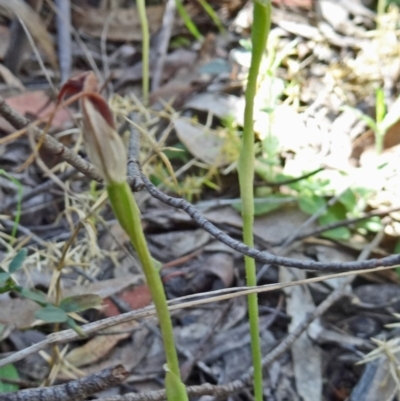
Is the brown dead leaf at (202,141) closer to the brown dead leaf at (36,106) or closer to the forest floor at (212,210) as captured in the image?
the forest floor at (212,210)

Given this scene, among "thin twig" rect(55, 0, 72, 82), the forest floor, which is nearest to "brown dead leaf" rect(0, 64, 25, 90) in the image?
the forest floor

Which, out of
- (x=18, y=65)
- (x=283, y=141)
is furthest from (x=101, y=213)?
(x=18, y=65)

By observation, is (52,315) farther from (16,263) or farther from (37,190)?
(37,190)

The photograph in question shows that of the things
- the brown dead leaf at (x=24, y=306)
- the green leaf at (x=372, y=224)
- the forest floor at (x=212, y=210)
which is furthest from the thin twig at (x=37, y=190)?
the green leaf at (x=372, y=224)

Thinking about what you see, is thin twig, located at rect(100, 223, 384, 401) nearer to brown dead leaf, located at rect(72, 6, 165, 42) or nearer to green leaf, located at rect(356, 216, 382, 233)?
green leaf, located at rect(356, 216, 382, 233)

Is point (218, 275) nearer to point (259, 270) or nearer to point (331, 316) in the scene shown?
point (259, 270)

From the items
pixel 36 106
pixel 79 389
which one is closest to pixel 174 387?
pixel 79 389
